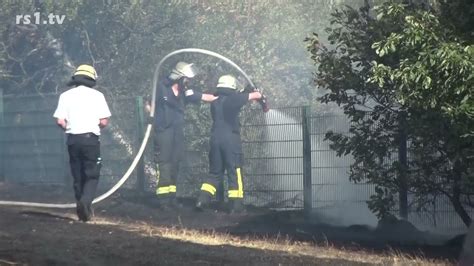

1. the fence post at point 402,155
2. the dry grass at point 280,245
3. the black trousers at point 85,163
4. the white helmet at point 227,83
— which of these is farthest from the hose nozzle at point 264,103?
the black trousers at point 85,163

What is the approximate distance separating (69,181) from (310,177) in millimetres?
5098

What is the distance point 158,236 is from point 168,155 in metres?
4.71

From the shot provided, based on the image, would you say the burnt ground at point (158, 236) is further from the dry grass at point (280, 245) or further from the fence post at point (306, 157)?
the fence post at point (306, 157)

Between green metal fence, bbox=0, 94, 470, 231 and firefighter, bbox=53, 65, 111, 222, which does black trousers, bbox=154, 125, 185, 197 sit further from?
firefighter, bbox=53, 65, 111, 222

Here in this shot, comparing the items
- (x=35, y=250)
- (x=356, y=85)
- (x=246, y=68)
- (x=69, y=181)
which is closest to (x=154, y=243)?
(x=35, y=250)

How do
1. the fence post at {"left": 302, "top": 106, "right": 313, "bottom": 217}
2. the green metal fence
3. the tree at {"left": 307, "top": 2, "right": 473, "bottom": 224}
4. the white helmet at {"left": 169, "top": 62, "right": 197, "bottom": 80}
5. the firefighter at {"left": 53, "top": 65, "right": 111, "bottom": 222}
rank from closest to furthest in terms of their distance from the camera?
the tree at {"left": 307, "top": 2, "right": 473, "bottom": 224}
the firefighter at {"left": 53, "top": 65, "right": 111, "bottom": 222}
the green metal fence
the fence post at {"left": 302, "top": 106, "right": 313, "bottom": 217}
the white helmet at {"left": 169, "top": 62, "right": 197, "bottom": 80}

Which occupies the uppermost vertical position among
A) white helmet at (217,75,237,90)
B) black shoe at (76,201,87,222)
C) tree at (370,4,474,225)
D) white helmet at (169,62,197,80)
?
white helmet at (169,62,197,80)

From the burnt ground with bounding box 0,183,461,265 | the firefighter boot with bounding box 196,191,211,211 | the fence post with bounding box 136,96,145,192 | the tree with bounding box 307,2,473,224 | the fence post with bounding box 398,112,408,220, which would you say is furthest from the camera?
the fence post with bounding box 136,96,145,192

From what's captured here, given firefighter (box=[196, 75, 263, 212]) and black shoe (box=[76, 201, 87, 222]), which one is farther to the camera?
firefighter (box=[196, 75, 263, 212])

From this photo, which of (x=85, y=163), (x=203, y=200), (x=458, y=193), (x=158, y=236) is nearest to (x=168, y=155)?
(x=203, y=200)

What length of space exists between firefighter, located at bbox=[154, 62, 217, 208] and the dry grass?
3.10 m

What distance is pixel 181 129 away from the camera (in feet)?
51.6

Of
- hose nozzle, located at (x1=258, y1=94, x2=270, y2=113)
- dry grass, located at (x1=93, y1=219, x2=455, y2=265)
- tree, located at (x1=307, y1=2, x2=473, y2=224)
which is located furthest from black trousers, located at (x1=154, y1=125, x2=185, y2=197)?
tree, located at (x1=307, y1=2, x2=473, y2=224)

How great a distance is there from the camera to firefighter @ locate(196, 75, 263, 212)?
1524 centimetres
